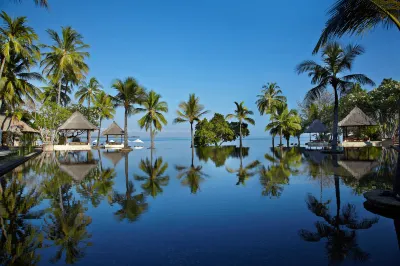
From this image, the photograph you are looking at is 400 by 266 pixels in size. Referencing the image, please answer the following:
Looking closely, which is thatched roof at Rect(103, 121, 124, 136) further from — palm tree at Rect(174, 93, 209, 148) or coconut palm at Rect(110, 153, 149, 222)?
coconut palm at Rect(110, 153, 149, 222)

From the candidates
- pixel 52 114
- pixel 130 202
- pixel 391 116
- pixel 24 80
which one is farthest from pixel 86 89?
pixel 391 116

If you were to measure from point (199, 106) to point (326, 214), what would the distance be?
27847 mm

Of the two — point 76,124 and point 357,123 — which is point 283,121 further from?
point 76,124

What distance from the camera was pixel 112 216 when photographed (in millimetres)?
5359

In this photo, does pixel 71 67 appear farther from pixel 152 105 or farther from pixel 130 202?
pixel 130 202

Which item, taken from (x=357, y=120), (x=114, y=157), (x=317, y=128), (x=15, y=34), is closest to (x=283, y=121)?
(x=317, y=128)

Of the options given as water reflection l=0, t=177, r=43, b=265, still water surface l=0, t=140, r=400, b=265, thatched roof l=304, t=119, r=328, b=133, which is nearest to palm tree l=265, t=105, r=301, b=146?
thatched roof l=304, t=119, r=328, b=133

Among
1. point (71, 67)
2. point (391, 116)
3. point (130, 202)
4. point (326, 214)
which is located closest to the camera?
point (326, 214)

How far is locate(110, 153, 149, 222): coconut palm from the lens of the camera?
540 cm

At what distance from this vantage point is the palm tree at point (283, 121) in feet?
104

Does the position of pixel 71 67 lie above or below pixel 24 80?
above

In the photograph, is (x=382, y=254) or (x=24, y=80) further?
(x=24, y=80)

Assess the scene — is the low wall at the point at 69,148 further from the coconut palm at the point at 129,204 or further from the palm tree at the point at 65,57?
the coconut palm at the point at 129,204

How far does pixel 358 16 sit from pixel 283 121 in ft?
88.5
